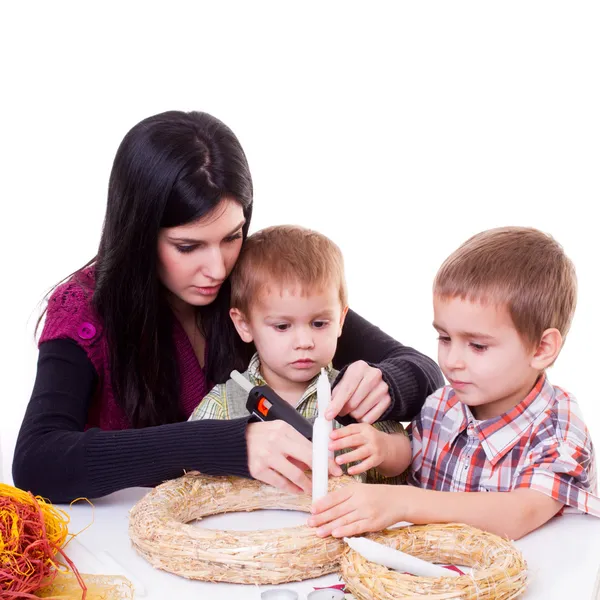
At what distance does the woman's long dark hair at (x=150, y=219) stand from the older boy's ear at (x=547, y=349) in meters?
0.70

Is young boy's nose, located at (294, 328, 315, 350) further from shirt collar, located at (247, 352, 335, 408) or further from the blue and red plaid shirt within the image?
the blue and red plaid shirt

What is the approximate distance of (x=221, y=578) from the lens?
129 cm

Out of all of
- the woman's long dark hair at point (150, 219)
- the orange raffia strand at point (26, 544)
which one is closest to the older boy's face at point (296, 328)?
the woman's long dark hair at point (150, 219)

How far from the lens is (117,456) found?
62.4 inches

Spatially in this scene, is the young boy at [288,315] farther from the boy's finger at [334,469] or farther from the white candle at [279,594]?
the white candle at [279,594]

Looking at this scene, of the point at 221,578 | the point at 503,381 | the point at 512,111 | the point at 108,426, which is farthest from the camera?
the point at 512,111

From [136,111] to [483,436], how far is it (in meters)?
1.99

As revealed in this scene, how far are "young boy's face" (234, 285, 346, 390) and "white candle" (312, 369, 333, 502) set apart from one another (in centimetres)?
44

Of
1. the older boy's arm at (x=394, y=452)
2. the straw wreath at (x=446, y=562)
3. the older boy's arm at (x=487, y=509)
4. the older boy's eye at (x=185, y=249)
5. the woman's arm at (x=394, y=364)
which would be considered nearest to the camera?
the straw wreath at (x=446, y=562)

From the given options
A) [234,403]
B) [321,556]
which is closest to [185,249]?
[234,403]

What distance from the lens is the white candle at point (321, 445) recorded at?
4.42 ft

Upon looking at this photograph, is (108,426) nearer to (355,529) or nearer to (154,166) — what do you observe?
(154,166)

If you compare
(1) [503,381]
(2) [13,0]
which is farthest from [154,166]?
(2) [13,0]

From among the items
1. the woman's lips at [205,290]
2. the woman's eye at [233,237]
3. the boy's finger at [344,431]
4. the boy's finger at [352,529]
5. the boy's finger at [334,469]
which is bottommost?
the boy's finger at [352,529]
